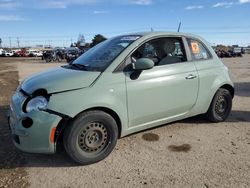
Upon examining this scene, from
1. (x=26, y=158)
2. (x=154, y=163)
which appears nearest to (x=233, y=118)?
(x=154, y=163)

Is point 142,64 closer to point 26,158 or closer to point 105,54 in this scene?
point 105,54

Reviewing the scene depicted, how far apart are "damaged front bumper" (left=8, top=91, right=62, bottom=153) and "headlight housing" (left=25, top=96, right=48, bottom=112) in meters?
0.06

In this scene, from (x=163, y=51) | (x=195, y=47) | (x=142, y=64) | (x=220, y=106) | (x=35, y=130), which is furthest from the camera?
(x=220, y=106)

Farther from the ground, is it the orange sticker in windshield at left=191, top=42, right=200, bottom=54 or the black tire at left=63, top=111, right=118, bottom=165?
the orange sticker in windshield at left=191, top=42, right=200, bottom=54

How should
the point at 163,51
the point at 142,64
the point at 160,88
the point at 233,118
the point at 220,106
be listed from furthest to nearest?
the point at 233,118 < the point at 220,106 < the point at 163,51 < the point at 160,88 < the point at 142,64

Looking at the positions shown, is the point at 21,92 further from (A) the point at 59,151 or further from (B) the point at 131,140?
(B) the point at 131,140

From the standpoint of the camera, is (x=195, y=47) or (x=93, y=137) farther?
(x=195, y=47)

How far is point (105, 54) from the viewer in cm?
477

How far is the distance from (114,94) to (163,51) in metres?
1.34

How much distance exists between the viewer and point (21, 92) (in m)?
4.33

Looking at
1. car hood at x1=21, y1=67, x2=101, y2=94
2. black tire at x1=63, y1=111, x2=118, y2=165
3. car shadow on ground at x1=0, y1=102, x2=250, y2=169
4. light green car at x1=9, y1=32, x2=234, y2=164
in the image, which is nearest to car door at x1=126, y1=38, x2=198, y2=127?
light green car at x1=9, y1=32, x2=234, y2=164

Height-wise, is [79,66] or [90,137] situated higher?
[79,66]

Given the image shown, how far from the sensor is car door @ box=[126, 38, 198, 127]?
14.8 ft

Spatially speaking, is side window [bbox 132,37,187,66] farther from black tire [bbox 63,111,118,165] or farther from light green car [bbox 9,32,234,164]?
Answer: black tire [bbox 63,111,118,165]
